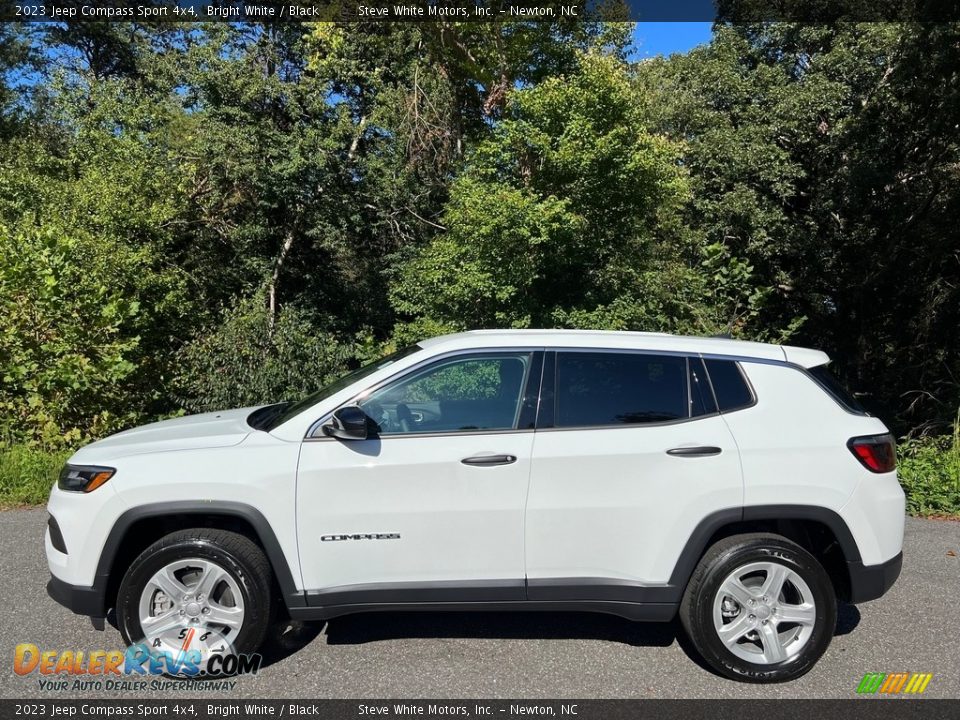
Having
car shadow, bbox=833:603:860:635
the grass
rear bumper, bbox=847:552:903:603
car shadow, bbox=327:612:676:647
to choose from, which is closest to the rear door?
car shadow, bbox=327:612:676:647

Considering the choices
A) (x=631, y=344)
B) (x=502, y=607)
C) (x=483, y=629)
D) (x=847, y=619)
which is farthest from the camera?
(x=847, y=619)

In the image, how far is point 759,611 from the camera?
360cm

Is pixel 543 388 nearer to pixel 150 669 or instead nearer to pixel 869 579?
pixel 869 579

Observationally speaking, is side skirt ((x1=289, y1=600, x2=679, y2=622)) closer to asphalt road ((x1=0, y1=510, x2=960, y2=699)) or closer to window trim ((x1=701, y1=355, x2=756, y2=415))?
asphalt road ((x1=0, y1=510, x2=960, y2=699))

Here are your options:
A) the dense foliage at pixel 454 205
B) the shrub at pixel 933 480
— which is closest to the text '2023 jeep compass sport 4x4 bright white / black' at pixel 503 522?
the shrub at pixel 933 480

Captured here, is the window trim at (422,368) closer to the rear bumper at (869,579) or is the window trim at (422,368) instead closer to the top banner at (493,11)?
the rear bumper at (869,579)

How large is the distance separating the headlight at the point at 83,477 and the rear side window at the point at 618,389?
2267mm

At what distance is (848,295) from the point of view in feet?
59.9

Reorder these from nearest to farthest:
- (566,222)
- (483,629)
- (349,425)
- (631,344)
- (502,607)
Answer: (349,425), (502,607), (631,344), (483,629), (566,222)

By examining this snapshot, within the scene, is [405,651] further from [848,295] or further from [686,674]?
[848,295]

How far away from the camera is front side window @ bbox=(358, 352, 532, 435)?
3.70 metres

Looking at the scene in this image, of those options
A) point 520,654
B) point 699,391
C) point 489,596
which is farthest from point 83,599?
point 699,391

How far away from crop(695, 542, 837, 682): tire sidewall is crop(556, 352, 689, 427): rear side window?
760mm

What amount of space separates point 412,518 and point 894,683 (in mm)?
2468
